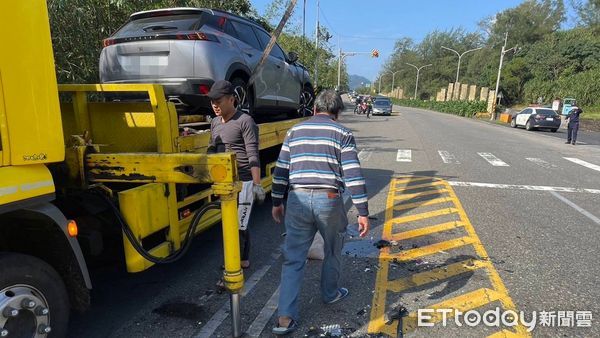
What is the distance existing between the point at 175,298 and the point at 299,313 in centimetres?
110

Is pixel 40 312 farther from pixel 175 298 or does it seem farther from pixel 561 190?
pixel 561 190

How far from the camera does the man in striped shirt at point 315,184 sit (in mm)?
3096

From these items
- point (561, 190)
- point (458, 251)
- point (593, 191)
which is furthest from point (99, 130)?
point (593, 191)

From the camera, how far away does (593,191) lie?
28.0 ft

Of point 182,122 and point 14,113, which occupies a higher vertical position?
point 14,113

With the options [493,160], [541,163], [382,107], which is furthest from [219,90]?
[382,107]

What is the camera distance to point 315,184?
10.2ft

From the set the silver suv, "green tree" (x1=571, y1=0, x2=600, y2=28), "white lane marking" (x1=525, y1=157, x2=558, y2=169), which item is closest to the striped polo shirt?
the silver suv

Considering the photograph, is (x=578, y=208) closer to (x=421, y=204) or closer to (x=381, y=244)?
(x=421, y=204)

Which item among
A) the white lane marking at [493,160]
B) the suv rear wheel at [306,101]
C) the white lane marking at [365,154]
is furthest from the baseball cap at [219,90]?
the white lane marking at [493,160]

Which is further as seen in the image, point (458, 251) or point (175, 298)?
point (458, 251)

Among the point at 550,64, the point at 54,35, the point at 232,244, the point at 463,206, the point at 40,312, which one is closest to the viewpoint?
the point at 40,312

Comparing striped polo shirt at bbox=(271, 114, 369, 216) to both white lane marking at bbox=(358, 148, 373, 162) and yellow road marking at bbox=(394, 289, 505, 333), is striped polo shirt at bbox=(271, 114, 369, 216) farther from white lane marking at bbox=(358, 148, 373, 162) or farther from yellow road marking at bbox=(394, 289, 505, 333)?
white lane marking at bbox=(358, 148, 373, 162)

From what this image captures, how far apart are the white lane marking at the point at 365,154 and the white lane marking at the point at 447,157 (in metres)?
2.12
